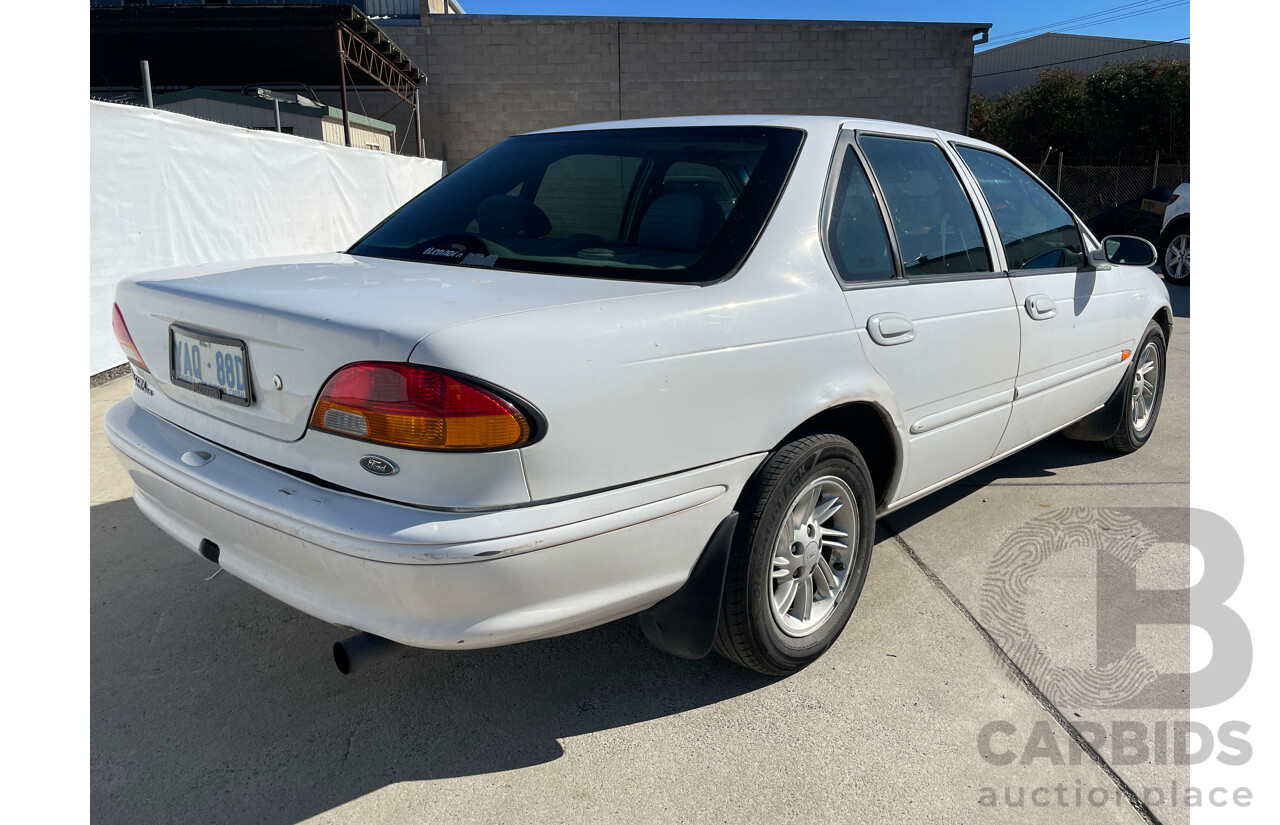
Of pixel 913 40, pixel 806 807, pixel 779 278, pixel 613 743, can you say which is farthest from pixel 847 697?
pixel 913 40

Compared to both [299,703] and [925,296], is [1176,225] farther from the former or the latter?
[299,703]

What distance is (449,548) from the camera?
1751 mm

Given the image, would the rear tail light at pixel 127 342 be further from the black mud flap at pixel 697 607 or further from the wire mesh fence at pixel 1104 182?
the wire mesh fence at pixel 1104 182

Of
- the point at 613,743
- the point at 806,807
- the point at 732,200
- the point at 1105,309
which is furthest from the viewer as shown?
the point at 1105,309

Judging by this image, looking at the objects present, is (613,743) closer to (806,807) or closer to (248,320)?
(806,807)

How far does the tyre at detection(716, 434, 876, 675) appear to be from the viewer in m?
2.29

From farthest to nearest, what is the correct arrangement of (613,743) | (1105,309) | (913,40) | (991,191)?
(913,40)
(1105,309)
(991,191)
(613,743)

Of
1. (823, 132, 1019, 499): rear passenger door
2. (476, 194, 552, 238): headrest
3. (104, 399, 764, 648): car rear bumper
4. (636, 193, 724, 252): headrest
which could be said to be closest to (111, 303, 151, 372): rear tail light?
(104, 399, 764, 648): car rear bumper

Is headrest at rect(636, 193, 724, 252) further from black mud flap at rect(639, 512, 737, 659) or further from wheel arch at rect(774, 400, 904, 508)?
black mud flap at rect(639, 512, 737, 659)

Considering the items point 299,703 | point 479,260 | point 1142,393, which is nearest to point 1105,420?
point 1142,393

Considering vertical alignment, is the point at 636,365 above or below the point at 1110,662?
above

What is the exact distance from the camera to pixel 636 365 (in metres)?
1.95

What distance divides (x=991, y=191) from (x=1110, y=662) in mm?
1840

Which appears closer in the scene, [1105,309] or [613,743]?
[613,743]
